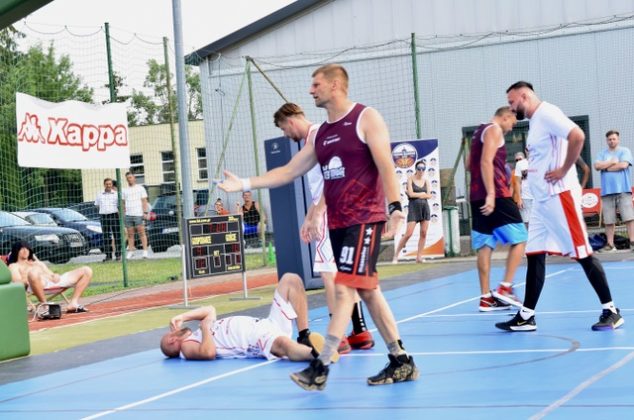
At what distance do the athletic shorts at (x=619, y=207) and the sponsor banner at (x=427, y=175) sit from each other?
2.98m

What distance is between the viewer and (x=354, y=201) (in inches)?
286

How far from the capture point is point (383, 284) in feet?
52.0

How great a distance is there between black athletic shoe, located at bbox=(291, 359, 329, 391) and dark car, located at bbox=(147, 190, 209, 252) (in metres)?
16.9

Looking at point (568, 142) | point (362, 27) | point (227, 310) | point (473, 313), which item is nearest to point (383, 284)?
point (227, 310)

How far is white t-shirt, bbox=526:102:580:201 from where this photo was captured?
9211 mm

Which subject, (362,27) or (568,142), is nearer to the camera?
(568,142)

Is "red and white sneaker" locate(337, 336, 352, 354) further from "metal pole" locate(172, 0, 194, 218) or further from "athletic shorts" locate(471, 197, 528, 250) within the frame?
"metal pole" locate(172, 0, 194, 218)

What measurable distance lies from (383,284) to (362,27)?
16.7 metres

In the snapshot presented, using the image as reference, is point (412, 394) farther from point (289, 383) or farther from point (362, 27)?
point (362, 27)

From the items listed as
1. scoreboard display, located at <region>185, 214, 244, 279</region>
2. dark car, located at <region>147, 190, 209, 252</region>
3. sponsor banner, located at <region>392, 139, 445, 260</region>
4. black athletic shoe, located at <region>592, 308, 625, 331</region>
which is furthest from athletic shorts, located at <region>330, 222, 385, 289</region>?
dark car, located at <region>147, 190, 209, 252</region>

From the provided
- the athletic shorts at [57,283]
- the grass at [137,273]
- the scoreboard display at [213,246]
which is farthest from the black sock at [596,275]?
the grass at [137,273]

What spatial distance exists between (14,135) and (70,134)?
2450 millimetres

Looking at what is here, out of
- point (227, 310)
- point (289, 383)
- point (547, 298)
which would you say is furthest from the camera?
point (227, 310)

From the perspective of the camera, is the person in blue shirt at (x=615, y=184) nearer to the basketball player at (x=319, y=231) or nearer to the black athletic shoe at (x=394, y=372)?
the basketball player at (x=319, y=231)
